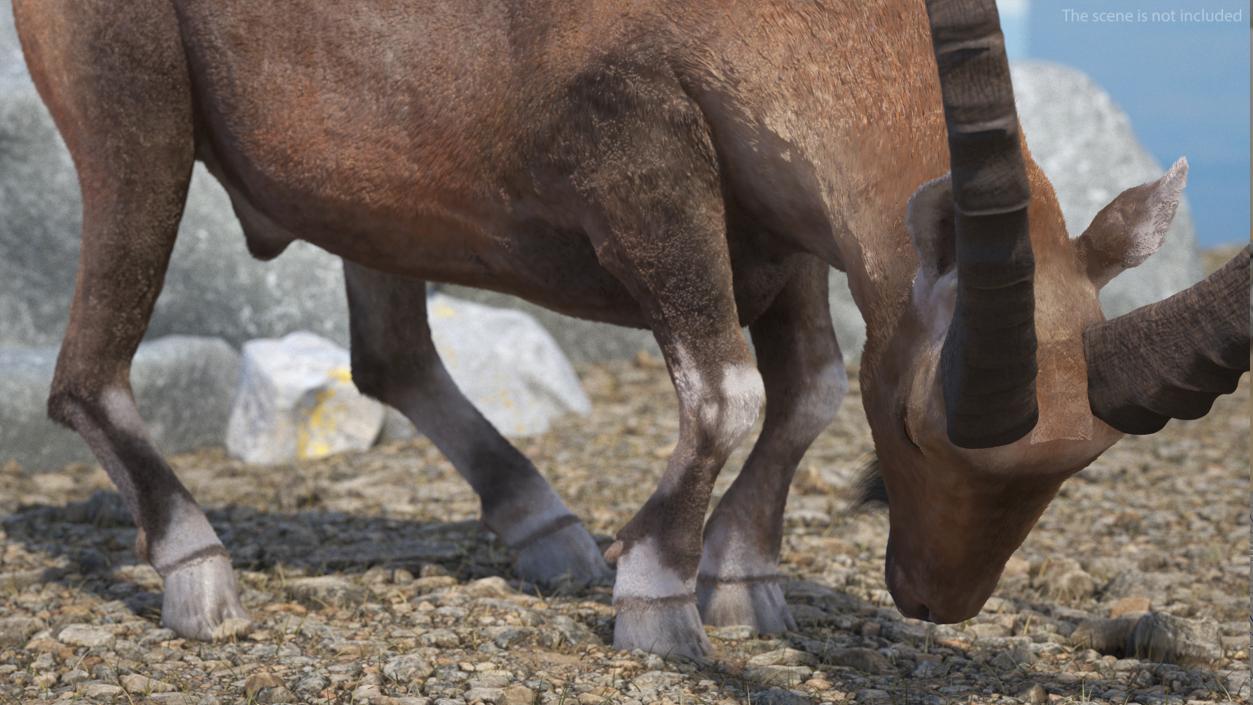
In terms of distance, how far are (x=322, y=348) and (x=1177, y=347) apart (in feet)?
18.1

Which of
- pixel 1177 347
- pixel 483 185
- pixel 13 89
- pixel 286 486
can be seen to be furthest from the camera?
pixel 13 89

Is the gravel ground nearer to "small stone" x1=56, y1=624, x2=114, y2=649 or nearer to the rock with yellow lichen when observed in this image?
"small stone" x1=56, y1=624, x2=114, y2=649

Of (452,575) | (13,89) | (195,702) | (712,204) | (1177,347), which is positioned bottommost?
(195,702)

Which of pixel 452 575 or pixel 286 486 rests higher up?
pixel 286 486

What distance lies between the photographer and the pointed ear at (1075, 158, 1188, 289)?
282cm

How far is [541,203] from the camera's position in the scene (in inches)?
143

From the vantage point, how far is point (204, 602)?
154 inches

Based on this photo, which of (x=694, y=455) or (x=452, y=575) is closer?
(x=694, y=455)

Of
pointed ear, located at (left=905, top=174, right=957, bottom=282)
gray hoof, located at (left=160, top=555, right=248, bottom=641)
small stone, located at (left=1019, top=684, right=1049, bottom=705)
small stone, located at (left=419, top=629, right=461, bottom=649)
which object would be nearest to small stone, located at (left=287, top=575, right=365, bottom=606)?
gray hoof, located at (left=160, top=555, right=248, bottom=641)

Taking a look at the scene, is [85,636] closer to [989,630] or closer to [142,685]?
[142,685]

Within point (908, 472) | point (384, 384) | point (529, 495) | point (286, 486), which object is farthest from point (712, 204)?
point (286, 486)

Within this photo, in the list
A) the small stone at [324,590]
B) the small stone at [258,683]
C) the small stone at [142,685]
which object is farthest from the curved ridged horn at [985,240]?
the small stone at [324,590]

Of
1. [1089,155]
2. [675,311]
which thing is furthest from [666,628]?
[1089,155]

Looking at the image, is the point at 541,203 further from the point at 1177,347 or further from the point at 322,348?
the point at 322,348
